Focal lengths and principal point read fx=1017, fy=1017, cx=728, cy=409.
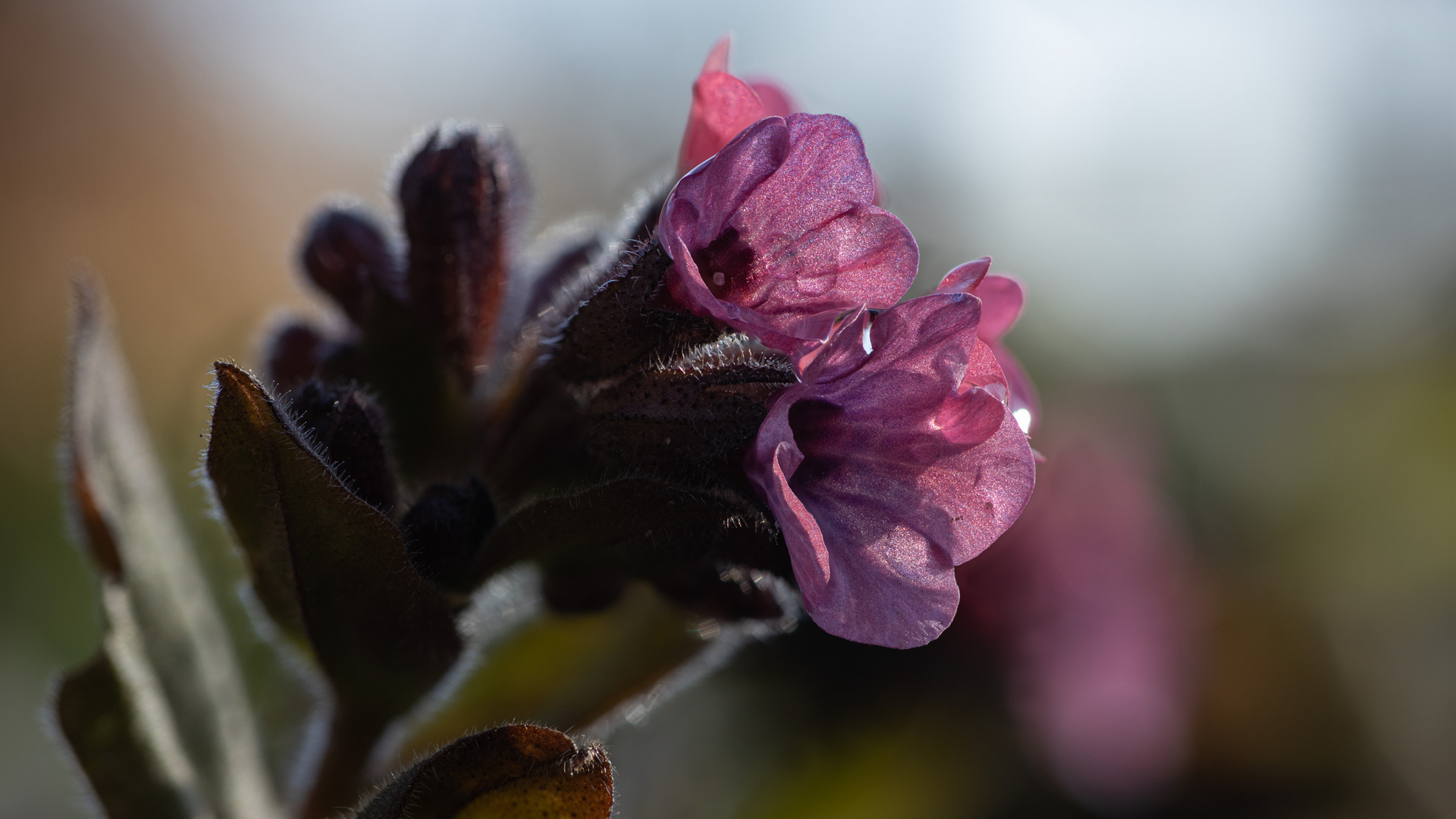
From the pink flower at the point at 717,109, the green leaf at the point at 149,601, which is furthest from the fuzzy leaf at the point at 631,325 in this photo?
the green leaf at the point at 149,601

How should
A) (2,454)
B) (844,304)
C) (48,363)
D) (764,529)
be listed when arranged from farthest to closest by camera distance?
1. (48,363)
2. (2,454)
3. (764,529)
4. (844,304)

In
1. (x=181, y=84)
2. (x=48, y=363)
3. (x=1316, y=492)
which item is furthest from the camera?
(x=181, y=84)

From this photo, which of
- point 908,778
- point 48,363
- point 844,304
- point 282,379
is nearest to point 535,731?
point 844,304

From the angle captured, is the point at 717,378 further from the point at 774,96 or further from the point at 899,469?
the point at 774,96

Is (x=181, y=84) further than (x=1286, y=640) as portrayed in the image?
Yes

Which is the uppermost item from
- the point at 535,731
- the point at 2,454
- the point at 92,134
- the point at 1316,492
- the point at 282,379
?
the point at 92,134

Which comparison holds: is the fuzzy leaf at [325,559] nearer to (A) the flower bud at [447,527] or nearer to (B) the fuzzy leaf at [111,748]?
(A) the flower bud at [447,527]

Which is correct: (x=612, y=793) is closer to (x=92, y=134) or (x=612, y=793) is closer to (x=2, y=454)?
(x=2, y=454)

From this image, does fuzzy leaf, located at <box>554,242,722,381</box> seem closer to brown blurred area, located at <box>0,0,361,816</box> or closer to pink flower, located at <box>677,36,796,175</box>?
pink flower, located at <box>677,36,796,175</box>
